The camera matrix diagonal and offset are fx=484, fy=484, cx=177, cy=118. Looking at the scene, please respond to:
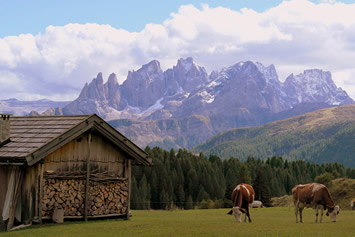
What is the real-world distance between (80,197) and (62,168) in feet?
6.90

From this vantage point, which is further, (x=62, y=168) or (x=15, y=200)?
(x=62, y=168)

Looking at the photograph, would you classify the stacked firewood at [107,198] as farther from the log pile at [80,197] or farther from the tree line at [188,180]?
the tree line at [188,180]

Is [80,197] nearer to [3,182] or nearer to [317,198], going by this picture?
[3,182]

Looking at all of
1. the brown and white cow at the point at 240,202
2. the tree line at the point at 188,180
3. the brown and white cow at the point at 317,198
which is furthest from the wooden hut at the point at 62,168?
the tree line at the point at 188,180

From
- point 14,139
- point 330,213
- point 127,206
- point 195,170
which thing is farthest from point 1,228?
point 195,170

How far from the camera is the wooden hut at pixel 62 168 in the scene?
27.1 m

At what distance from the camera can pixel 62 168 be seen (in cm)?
2841

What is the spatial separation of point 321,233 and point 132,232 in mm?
9089

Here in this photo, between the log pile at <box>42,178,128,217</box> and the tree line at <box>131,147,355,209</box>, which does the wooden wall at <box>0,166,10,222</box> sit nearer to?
the log pile at <box>42,178,128,217</box>

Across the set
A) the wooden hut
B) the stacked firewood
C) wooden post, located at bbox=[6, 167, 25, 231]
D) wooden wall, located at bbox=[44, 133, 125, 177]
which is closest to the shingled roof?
the wooden hut

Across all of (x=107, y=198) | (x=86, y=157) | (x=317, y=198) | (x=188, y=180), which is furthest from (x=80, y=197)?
(x=188, y=180)

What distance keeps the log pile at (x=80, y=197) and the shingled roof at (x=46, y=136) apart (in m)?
2.10

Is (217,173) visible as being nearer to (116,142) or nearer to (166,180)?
(166,180)

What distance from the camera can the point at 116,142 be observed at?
1188 inches
